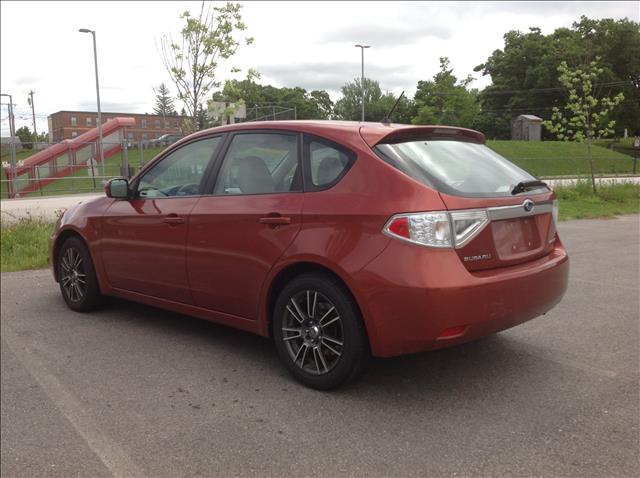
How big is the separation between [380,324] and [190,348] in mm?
1820

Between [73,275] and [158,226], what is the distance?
4.76 feet

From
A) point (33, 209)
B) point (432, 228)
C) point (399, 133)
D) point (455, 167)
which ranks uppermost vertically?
point (399, 133)

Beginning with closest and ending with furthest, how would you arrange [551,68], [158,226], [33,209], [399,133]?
[399,133], [158,226], [33,209], [551,68]

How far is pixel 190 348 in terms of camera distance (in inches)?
177

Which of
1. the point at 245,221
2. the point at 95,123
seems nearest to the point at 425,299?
the point at 245,221

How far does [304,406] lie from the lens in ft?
11.3

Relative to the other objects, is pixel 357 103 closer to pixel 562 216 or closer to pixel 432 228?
pixel 562 216

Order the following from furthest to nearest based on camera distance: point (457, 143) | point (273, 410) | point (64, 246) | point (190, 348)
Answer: point (64, 246), point (190, 348), point (457, 143), point (273, 410)

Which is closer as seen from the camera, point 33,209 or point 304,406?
point 304,406

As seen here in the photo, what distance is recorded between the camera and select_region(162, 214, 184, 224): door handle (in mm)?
4375

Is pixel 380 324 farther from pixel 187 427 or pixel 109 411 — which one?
pixel 109 411

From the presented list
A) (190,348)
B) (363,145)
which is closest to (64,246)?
(190,348)

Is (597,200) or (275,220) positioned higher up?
(275,220)

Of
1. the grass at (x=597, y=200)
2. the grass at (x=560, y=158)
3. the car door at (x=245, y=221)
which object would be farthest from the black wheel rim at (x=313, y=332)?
the grass at (x=560, y=158)
